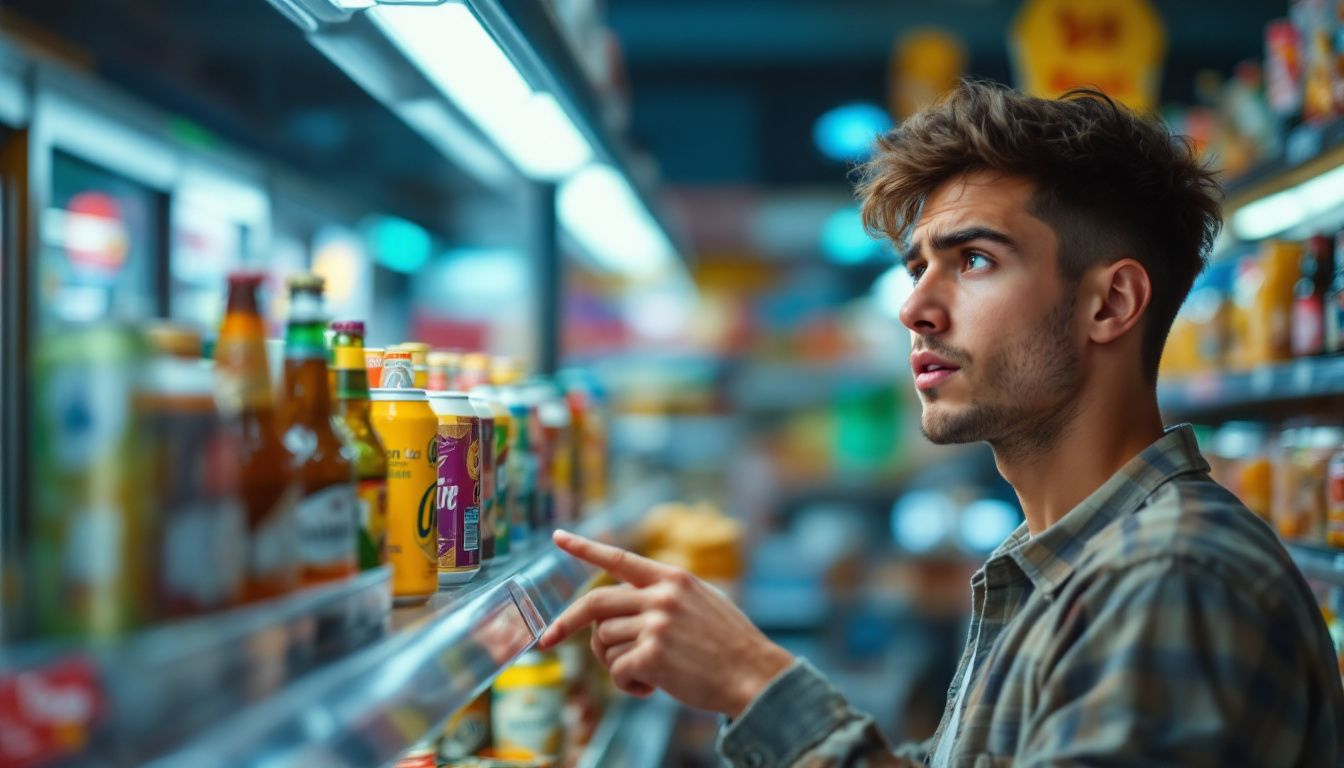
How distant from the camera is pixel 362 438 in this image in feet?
3.62

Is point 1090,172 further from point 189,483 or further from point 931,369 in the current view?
point 189,483

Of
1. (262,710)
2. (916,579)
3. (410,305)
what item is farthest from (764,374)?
(262,710)

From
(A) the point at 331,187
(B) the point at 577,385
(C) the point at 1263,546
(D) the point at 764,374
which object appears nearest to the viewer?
(C) the point at 1263,546

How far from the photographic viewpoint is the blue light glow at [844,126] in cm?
670

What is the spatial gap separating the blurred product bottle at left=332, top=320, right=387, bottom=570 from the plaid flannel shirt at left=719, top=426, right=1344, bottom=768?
0.42m

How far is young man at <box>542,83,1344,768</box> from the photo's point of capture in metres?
1.05

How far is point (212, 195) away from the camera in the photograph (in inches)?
168

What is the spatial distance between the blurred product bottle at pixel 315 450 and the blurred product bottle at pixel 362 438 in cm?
4

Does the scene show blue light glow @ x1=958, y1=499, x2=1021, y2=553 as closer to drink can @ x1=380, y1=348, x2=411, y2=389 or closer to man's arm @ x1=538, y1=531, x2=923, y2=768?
man's arm @ x1=538, y1=531, x2=923, y2=768

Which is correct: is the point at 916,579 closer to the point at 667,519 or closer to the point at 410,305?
the point at 667,519

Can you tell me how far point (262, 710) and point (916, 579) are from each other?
5099 mm

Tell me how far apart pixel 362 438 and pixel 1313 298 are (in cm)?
228

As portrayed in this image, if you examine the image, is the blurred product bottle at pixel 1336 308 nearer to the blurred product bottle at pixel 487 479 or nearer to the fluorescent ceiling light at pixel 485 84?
the fluorescent ceiling light at pixel 485 84

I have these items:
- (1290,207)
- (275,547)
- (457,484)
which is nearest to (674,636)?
(457,484)
